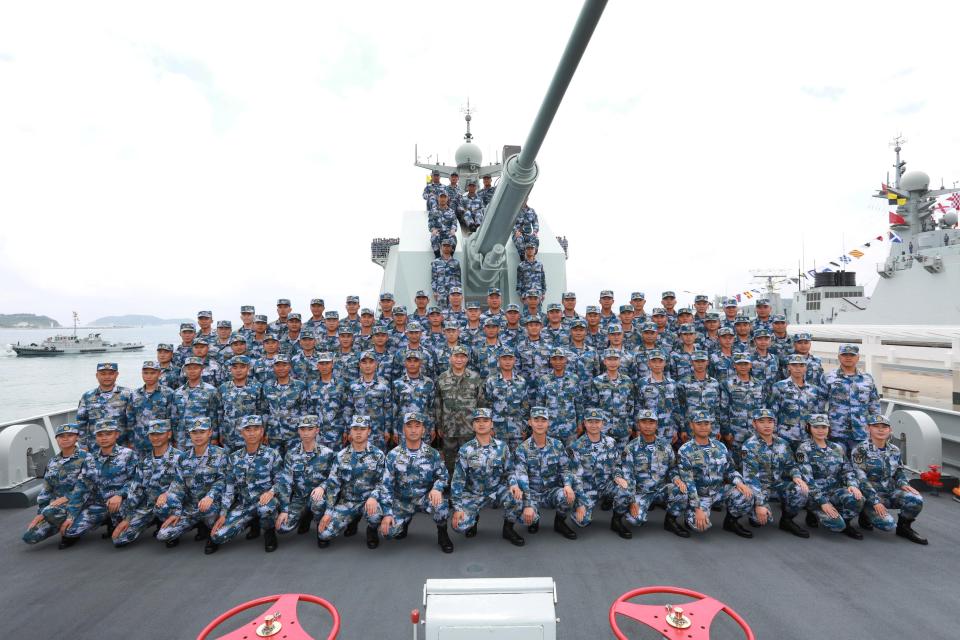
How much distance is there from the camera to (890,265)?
18.4 m

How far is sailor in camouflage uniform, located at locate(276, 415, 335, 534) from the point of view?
4.04 metres

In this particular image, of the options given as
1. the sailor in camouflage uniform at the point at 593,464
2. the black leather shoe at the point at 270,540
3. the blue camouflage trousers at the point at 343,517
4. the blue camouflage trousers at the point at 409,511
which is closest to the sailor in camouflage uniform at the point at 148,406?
the black leather shoe at the point at 270,540

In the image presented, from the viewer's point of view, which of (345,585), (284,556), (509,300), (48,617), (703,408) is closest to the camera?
(48,617)

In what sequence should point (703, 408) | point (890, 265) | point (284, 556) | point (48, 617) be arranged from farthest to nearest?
point (890, 265) < point (703, 408) < point (284, 556) < point (48, 617)

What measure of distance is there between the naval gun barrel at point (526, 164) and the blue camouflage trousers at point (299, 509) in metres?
3.36

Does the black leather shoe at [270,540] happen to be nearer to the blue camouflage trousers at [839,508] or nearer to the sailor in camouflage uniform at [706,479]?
the sailor in camouflage uniform at [706,479]

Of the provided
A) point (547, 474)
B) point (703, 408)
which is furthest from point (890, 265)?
point (547, 474)

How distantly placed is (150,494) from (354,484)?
1697 millimetres

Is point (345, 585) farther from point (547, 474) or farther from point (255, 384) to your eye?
point (255, 384)

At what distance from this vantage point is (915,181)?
20406 mm

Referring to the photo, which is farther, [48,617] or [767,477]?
[767,477]

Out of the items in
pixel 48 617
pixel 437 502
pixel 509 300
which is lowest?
pixel 48 617

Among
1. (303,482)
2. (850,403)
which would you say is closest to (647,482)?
(850,403)

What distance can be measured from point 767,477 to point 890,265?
1913cm
